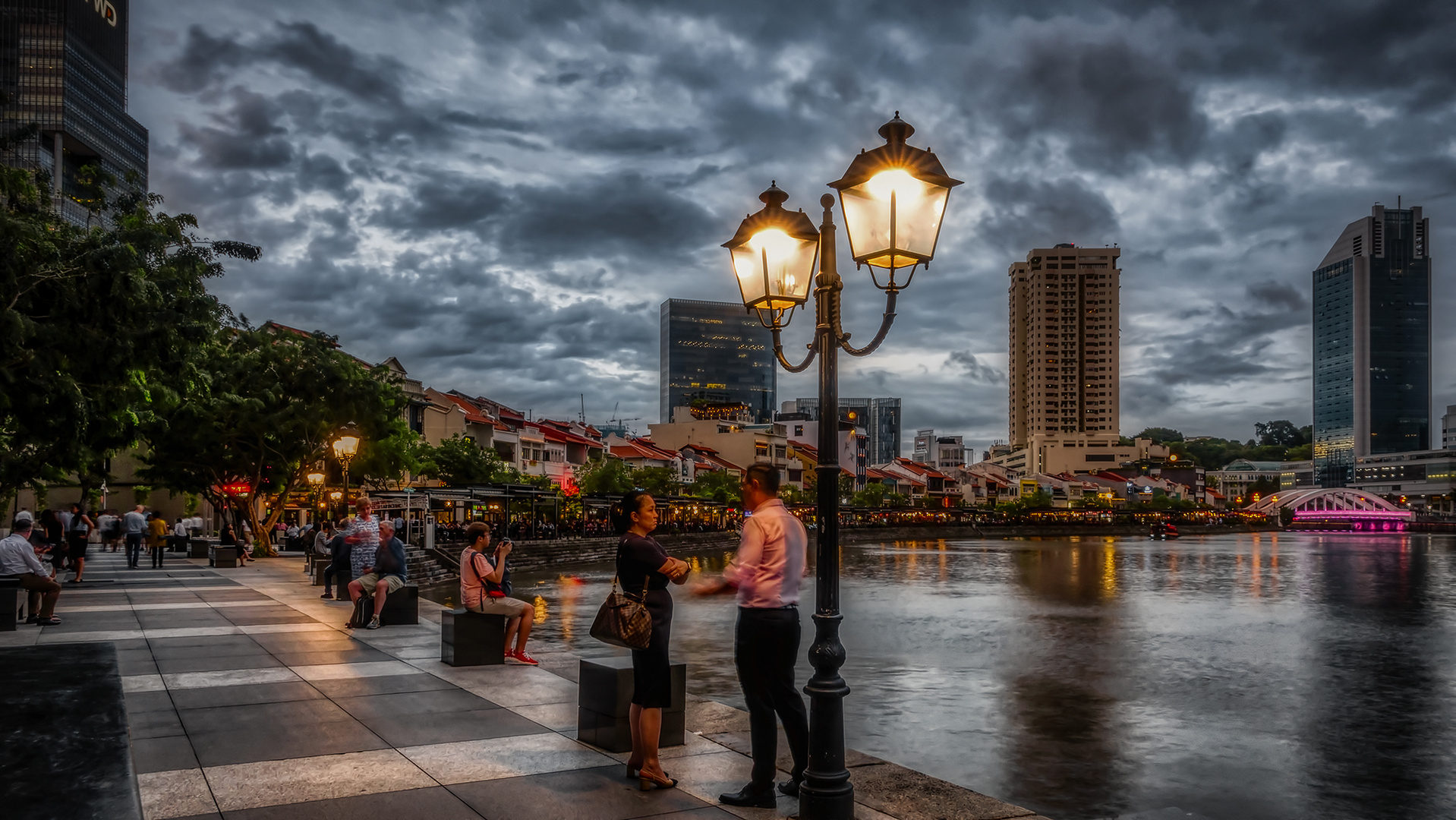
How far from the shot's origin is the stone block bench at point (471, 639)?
10781 mm

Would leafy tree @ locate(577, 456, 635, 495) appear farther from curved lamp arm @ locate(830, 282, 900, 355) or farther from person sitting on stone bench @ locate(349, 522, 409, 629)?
curved lamp arm @ locate(830, 282, 900, 355)

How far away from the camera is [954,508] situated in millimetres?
133000

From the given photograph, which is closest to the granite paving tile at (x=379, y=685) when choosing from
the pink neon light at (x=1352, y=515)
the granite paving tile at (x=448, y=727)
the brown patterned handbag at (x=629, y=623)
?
the granite paving tile at (x=448, y=727)

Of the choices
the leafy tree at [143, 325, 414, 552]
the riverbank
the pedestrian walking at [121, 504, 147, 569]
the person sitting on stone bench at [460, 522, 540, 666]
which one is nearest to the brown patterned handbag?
the person sitting on stone bench at [460, 522, 540, 666]

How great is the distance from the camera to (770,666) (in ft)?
19.3

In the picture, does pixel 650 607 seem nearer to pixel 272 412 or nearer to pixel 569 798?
pixel 569 798

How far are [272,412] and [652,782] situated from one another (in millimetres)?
30508

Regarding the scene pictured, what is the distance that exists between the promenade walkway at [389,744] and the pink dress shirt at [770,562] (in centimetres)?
124

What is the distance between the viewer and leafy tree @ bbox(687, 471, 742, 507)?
84.6m

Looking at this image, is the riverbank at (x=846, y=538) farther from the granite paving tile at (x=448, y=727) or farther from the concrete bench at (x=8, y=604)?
the granite paving tile at (x=448, y=727)

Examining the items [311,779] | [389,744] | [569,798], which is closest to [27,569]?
[389,744]

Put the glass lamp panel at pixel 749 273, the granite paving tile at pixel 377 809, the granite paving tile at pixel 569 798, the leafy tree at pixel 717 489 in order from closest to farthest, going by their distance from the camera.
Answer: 1. the granite paving tile at pixel 377 809
2. the granite paving tile at pixel 569 798
3. the glass lamp panel at pixel 749 273
4. the leafy tree at pixel 717 489

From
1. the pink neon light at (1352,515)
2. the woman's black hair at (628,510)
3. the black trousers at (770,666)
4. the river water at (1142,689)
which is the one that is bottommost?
the pink neon light at (1352,515)

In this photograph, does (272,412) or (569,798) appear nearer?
(569,798)
